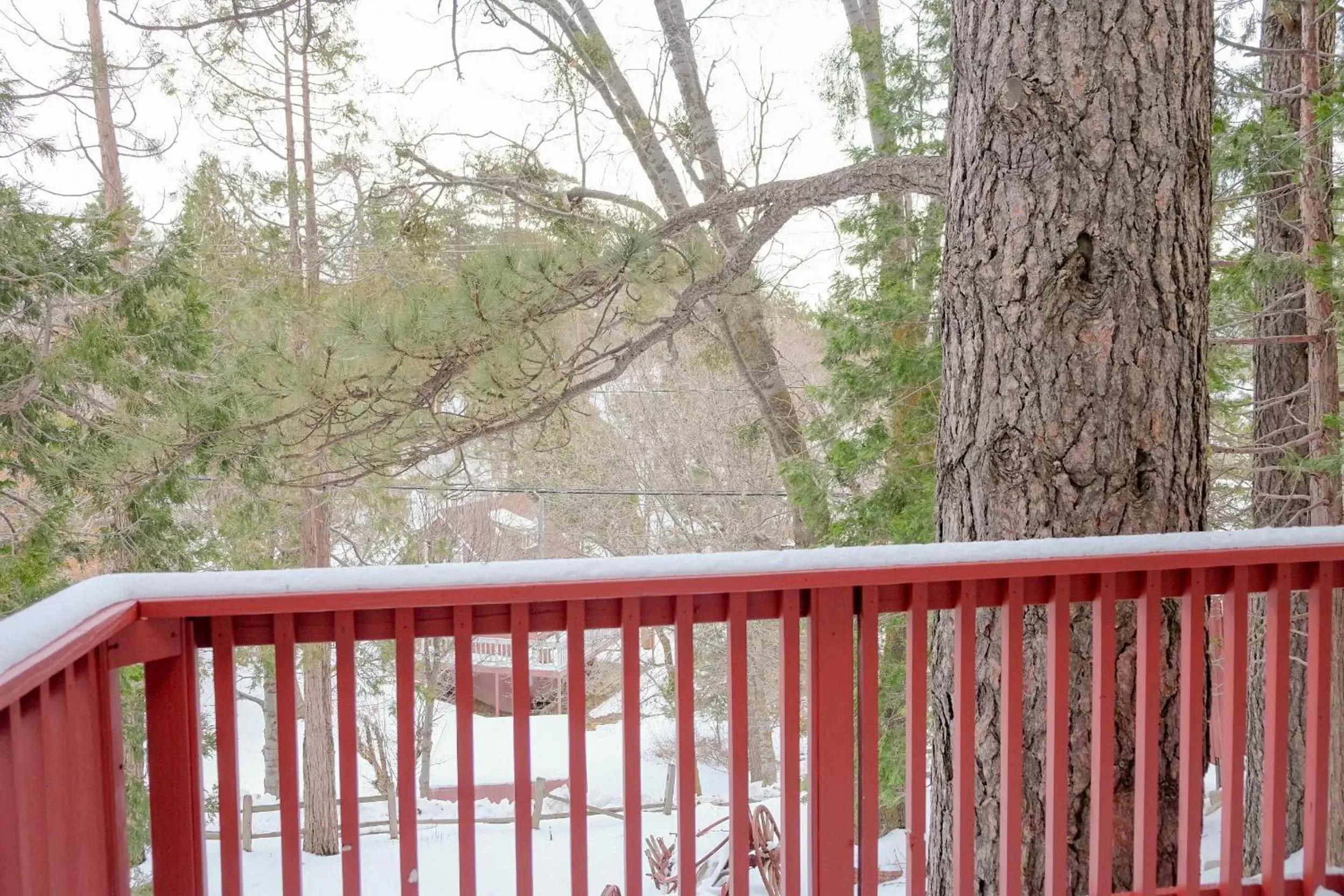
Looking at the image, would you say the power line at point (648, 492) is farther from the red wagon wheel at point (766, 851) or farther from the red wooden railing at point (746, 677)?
the red wooden railing at point (746, 677)

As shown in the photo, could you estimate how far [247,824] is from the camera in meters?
10.3

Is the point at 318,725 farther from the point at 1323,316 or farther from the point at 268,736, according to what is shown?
the point at 1323,316

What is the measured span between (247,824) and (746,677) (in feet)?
34.9

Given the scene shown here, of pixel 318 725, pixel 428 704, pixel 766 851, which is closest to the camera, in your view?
pixel 766 851

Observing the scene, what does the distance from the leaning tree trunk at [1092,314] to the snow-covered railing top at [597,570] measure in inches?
22.6

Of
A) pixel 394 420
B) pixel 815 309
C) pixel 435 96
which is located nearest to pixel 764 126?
pixel 815 309

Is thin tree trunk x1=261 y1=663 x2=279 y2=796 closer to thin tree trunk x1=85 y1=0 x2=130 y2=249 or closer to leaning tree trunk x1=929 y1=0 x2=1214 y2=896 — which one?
thin tree trunk x1=85 y1=0 x2=130 y2=249

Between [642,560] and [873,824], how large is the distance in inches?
25.2

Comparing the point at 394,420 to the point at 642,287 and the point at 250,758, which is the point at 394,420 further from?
the point at 250,758

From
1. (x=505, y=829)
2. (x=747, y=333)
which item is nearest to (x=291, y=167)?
(x=747, y=333)

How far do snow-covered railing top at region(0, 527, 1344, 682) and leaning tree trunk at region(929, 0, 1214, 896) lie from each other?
0.57m

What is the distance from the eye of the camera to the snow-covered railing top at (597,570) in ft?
4.44

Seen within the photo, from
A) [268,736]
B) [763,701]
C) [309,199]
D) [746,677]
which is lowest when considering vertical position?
[268,736]

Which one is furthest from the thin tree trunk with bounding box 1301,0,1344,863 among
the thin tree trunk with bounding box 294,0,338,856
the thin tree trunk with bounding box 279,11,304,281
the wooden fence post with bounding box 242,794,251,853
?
the wooden fence post with bounding box 242,794,251,853
